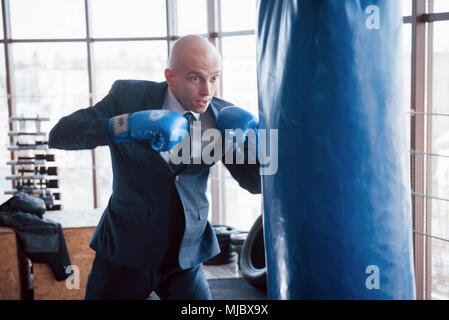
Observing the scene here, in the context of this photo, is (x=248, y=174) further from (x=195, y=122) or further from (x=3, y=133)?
(x=3, y=133)

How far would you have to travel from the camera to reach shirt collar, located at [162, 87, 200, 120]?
6.03 ft

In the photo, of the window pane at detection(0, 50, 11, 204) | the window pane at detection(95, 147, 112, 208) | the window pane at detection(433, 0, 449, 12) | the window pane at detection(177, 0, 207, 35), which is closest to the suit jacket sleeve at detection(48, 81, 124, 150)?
the window pane at detection(433, 0, 449, 12)

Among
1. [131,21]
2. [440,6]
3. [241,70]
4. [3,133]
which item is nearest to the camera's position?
[440,6]

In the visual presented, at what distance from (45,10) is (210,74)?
5134mm

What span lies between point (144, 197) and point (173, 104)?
1.15ft

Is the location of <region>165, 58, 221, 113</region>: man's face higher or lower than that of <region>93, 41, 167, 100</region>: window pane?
lower

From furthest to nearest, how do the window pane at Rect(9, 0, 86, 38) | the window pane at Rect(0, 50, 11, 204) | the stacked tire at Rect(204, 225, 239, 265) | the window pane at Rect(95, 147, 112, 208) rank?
the window pane at Rect(95, 147, 112, 208)
the window pane at Rect(9, 0, 86, 38)
the window pane at Rect(0, 50, 11, 204)
the stacked tire at Rect(204, 225, 239, 265)

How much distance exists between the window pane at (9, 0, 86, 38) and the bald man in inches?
178

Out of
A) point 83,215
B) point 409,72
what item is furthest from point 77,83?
point 409,72

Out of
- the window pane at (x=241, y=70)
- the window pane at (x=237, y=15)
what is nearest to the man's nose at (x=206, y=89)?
the window pane at (x=237, y=15)

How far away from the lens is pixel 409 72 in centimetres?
334

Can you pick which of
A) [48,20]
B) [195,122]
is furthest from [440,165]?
[48,20]

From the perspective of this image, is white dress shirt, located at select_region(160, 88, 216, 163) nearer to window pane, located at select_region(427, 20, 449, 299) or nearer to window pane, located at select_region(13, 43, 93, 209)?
window pane, located at select_region(427, 20, 449, 299)

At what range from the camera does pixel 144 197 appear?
5.91 ft
